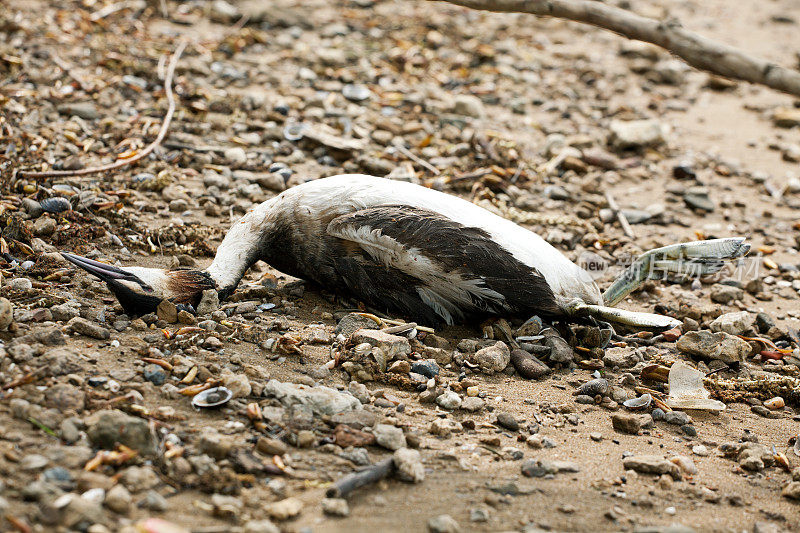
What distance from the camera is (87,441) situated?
2611 millimetres

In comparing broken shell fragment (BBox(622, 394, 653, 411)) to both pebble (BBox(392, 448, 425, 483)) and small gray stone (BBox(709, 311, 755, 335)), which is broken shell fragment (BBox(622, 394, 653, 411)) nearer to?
small gray stone (BBox(709, 311, 755, 335))

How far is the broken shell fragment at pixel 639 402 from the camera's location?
3.50 m

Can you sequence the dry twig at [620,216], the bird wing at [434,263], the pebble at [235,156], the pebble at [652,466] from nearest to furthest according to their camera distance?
the pebble at [652,466] < the bird wing at [434,263] < the dry twig at [620,216] < the pebble at [235,156]

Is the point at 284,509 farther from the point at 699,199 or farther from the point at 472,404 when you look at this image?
the point at 699,199

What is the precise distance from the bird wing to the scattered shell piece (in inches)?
25.0

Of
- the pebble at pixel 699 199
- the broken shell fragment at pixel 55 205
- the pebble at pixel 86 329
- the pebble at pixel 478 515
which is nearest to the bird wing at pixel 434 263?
the pebble at pixel 86 329

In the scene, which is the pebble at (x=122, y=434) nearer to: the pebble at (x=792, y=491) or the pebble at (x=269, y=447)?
the pebble at (x=269, y=447)

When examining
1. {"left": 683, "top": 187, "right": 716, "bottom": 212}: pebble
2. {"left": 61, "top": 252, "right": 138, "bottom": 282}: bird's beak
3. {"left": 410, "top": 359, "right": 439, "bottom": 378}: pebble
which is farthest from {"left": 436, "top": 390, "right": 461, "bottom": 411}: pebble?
{"left": 683, "top": 187, "right": 716, "bottom": 212}: pebble

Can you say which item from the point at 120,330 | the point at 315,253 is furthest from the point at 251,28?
the point at 120,330

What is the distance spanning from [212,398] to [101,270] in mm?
957

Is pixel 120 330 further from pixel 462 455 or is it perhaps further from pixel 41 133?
pixel 41 133

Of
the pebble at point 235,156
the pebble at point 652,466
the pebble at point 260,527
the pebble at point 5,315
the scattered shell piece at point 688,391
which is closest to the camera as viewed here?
the pebble at point 260,527

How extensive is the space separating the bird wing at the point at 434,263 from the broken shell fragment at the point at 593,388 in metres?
0.47

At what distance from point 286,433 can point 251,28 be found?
5.68m
